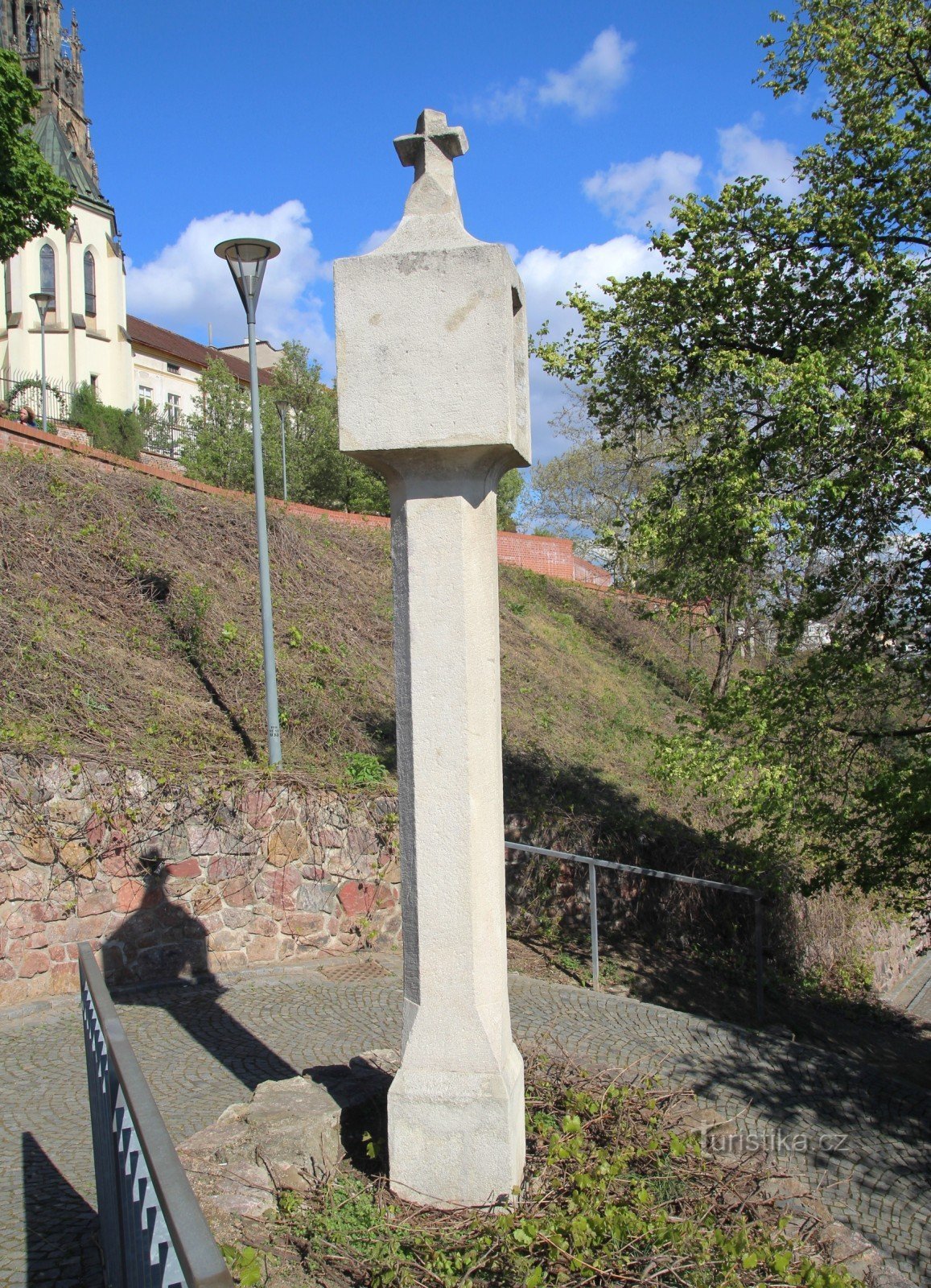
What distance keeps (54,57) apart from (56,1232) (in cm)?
5727

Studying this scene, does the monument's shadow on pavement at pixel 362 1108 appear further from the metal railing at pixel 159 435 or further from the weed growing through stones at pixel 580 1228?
the metal railing at pixel 159 435

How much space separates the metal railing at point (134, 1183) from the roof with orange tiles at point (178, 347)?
48311 millimetres

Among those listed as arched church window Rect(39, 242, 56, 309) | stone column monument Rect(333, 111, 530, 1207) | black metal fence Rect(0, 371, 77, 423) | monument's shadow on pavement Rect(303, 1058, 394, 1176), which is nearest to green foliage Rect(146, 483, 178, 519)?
monument's shadow on pavement Rect(303, 1058, 394, 1176)

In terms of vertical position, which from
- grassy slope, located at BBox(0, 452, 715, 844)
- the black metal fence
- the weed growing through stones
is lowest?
the weed growing through stones

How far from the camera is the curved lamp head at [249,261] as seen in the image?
9.24m

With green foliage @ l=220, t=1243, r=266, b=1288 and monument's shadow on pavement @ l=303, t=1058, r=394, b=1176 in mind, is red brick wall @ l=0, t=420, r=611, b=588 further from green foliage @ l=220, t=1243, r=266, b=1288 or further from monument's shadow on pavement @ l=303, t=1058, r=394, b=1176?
green foliage @ l=220, t=1243, r=266, b=1288

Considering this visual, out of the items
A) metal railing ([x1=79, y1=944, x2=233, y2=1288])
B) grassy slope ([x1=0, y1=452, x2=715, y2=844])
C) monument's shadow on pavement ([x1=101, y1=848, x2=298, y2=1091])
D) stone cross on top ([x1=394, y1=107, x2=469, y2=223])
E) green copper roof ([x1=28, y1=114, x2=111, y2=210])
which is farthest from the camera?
green copper roof ([x1=28, y1=114, x2=111, y2=210])

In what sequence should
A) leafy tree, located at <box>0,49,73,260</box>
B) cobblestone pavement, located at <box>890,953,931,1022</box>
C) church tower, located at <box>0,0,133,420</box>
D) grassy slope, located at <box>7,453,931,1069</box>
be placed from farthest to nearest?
church tower, located at <box>0,0,133,420</box>
leafy tree, located at <box>0,49,73,260</box>
cobblestone pavement, located at <box>890,953,931,1022</box>
grassy slope, located at <box>7,453,931,1069</box>

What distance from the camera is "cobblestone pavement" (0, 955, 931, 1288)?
4.41 m

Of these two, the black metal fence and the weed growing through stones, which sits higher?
the black metal fence

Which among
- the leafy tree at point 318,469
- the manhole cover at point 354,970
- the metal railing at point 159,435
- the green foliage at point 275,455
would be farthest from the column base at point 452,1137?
the metal railing at point 159,435

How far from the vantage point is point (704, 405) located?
10.7 metres

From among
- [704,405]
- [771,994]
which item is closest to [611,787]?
[771,994]

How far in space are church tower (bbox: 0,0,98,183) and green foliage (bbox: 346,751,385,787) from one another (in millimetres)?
46467
